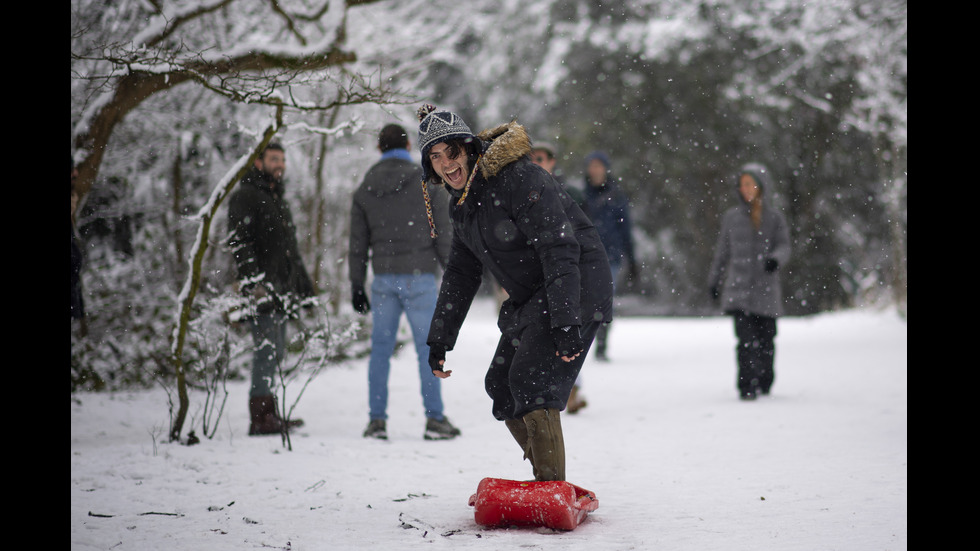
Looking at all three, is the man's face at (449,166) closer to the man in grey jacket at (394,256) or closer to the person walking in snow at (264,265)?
the man in grey jacket at (394,256)

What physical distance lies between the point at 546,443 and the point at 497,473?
4.27 feet

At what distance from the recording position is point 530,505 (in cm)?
331

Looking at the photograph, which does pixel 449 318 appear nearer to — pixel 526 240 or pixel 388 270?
pixel 526 240

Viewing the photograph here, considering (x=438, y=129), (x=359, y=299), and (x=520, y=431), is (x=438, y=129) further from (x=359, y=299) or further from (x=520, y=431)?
(x=359, y=299)

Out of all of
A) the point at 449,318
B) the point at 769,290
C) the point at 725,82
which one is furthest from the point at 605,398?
the point at 725,82

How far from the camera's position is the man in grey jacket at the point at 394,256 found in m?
5.55

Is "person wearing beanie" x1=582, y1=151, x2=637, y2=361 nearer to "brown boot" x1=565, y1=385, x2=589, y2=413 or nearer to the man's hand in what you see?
"brown boot" x1=565, y1=385, x2=589, y2=413

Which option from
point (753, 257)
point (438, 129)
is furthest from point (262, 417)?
point (753, 257)

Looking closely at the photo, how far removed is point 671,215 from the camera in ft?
73.1

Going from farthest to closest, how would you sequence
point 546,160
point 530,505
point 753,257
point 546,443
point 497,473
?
point 753,257
point 546,160
point 497,473
point 546,443
point 530,505

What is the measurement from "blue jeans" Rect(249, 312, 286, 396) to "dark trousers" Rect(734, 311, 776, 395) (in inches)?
152

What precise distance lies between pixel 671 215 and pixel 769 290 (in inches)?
614

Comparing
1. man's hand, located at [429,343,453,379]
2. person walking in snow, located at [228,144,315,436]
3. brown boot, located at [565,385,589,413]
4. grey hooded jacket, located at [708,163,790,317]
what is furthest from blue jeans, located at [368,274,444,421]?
grey hooded jacket, located at [708,163,790,317]

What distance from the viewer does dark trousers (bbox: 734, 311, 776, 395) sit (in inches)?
278
